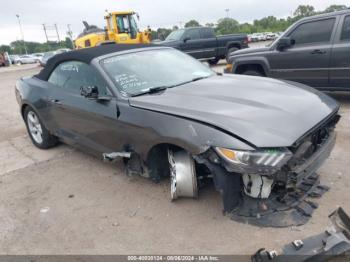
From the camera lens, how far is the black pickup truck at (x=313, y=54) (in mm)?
6207

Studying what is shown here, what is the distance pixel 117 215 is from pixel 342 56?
16.1ft

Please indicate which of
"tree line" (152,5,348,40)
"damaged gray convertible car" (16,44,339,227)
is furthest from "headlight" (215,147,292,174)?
"tree line" (152,5,348,40)

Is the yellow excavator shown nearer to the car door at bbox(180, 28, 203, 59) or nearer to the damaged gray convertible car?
the car door at bbox(180, 28, 203, 59)

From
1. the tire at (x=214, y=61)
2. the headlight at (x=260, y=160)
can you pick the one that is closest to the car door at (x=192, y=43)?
the tire at (x=214, y=61)

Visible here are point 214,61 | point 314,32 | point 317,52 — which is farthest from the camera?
point 214,61

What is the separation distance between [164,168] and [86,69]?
63.7 inches

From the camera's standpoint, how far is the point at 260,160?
2688 millimetres

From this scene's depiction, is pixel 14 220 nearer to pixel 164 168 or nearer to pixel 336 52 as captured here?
pixel 164 168

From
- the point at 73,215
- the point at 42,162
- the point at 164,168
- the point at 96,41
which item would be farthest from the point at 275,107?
the point at 96,41

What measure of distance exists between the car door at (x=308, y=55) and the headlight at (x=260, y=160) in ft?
14.4

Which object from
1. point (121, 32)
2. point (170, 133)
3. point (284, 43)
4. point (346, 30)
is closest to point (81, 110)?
point (170, 133)

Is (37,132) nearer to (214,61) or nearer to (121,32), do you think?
(214,61)

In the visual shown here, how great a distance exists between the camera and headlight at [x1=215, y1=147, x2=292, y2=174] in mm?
2689

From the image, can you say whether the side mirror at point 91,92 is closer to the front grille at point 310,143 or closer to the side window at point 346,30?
the front grille at point 310,143
